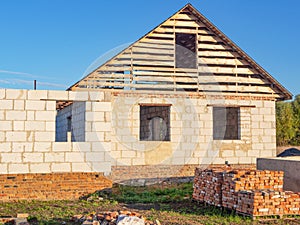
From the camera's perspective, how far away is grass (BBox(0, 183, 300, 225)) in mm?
8242

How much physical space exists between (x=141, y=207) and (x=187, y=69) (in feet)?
20.7

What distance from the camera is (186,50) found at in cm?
1642

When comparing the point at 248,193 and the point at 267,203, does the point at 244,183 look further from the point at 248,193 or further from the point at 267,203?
the point at 267,203

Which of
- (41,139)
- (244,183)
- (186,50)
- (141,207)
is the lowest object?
(141,207)

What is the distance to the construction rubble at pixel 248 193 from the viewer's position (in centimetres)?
841

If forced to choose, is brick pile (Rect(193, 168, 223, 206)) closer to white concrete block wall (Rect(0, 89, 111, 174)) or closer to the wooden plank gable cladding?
white concrete block wall (Rect(0, 89, 111, 174))

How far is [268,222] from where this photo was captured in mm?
8133

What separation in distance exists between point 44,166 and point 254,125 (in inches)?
318

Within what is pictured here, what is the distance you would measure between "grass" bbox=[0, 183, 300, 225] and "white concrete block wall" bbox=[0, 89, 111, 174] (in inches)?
37.3

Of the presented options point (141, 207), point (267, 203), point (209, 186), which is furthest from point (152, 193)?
point (267, 203)

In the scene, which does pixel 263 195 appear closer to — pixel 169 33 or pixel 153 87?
pixel 153 87

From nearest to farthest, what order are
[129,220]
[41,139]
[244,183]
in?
[129,220]
[244,183]
[41,139]

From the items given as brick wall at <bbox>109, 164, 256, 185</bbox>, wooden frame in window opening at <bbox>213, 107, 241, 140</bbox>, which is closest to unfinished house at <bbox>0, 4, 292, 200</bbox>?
brick wall at <bbox>109, 164, 256, 185</bbox>

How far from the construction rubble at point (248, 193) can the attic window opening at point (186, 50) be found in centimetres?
615
